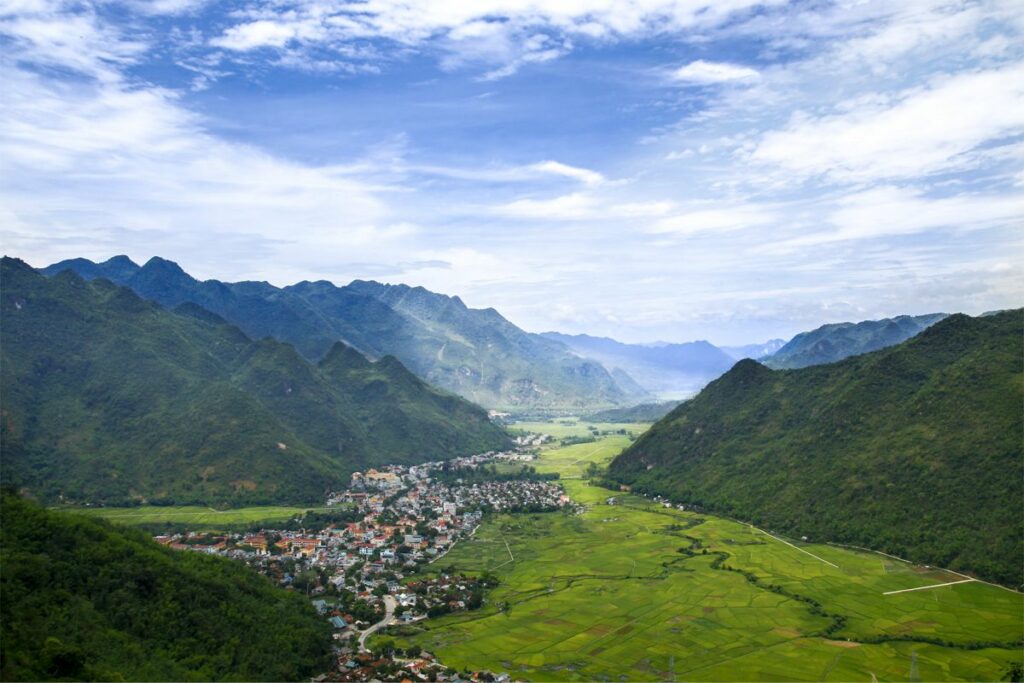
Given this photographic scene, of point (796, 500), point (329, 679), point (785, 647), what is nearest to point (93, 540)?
point (329, 679)

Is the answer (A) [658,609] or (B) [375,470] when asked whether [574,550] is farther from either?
(B) [375,470]

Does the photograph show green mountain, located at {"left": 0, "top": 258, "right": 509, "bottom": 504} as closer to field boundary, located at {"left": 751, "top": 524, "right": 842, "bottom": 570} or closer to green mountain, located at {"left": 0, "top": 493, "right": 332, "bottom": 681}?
green mountain, located at {"left": 0, "top": 493, "right": 332, "bottom": 681}

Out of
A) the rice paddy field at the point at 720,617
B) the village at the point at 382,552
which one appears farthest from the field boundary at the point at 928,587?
the village at the point at 382,552

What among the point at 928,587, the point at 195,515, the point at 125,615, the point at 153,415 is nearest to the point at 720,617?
the point at 928,587

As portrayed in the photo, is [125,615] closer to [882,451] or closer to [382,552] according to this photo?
[382,552]

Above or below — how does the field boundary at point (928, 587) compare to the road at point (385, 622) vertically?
above

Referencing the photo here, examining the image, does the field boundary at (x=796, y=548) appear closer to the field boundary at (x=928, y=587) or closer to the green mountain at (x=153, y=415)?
the field boundary at (x=928, y=587)

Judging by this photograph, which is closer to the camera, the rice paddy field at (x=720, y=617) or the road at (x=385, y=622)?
the rice paddy field at (x=720, y=617)

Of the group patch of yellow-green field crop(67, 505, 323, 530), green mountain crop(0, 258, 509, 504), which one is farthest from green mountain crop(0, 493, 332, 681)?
green mountain crop(0, 258, 509, 504)
